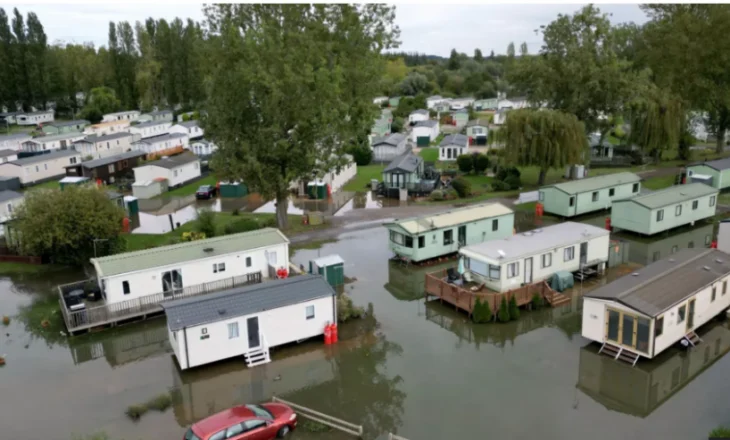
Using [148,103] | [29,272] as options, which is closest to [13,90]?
[148,103]

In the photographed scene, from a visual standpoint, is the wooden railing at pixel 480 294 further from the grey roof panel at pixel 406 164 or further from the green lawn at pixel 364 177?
the green lawn at pixel 364 177

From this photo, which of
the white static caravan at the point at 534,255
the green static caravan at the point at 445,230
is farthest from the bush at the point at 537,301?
the green static caravan at the point at 445,230

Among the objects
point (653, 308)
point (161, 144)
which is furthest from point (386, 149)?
point (653, 308)

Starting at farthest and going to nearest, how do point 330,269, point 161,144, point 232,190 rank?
1. point 161,144
2. point 232,190
3. point 330,269

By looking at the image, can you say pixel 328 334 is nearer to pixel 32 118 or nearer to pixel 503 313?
pixel 503 313

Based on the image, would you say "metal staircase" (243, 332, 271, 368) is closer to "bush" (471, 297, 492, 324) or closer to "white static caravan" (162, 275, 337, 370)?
"white static caravan" (162, 275, 337, 370)

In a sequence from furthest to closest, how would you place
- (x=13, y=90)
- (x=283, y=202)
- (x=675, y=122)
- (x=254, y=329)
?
1. (x=13, y=90)
2. (x=675, y=122)
3. (x=283, y=202)
4. (x=254, y=329)

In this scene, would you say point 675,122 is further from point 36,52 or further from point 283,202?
point 36,52
